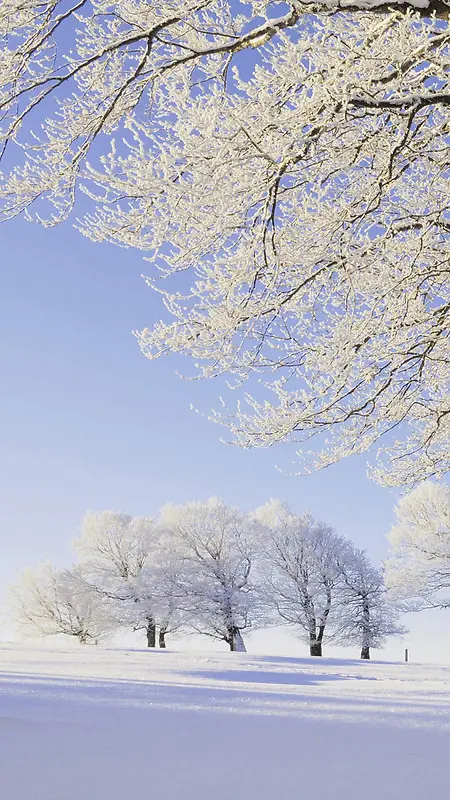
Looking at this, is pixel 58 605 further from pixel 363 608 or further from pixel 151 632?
pixel 363 608

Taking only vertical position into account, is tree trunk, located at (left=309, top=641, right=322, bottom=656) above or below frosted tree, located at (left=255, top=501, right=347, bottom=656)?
below

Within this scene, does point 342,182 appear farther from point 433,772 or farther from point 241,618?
point 241,618

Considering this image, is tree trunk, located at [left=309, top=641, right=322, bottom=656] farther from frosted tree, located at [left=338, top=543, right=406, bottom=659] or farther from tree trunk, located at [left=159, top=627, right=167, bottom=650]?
tree trunk, located at [left=159, top=627, right=167, bottom=650]

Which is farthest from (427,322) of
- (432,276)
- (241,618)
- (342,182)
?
(241,618)

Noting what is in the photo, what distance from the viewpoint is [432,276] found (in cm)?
721

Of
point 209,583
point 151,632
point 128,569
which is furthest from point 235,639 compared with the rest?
point 128,569

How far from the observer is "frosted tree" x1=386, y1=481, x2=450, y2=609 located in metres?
25.5

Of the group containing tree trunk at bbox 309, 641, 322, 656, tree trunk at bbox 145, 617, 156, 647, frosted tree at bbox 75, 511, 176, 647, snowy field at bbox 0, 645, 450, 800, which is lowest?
tree trunk at bbox 309, 641, 322, 656

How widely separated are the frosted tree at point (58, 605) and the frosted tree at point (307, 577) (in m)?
7.18

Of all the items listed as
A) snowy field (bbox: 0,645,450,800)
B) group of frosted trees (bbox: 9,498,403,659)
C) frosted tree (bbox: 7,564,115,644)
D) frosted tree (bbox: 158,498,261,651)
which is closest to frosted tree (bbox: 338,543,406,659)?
group of frosted trees (bbox: 9,498,403,659)

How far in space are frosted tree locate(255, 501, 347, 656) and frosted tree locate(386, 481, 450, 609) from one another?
152 inches

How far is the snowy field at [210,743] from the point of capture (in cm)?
349

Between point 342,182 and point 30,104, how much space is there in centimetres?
307

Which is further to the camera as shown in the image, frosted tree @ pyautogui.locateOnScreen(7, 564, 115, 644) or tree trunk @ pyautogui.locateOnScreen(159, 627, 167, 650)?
tree trunk @ pyautogui.locateOnScreen(159, 627, 167, 650)
